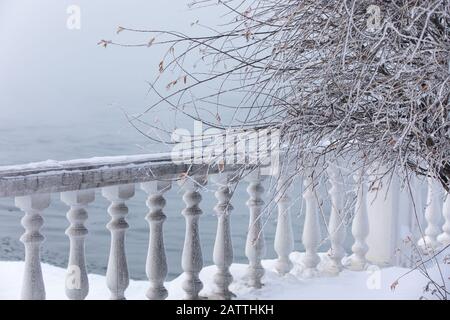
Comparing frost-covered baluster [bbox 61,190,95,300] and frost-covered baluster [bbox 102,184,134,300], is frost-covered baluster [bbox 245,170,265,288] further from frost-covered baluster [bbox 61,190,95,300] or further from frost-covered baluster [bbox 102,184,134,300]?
frost-covered baluster [bbox 61,190,95,300]

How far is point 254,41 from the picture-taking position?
6.59 feet

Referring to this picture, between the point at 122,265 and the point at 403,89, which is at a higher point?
the point at 403,89

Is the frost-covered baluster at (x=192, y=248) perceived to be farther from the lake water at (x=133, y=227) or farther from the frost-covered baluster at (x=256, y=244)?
the frost-covered baluster at (x=256, y=244)

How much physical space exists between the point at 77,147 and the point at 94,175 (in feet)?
16.4

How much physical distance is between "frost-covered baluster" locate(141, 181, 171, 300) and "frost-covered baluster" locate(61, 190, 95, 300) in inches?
13.7

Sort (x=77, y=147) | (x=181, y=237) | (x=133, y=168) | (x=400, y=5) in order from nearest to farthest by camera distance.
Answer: (x=400, y=5), (x=133, y=168), (x=181, y=237), (x=77, y=147)

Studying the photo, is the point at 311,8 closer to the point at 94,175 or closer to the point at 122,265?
the point at 94,175

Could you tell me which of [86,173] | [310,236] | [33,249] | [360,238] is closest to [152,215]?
[86,173]

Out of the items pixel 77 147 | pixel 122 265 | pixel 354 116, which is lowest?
pixel 122 265

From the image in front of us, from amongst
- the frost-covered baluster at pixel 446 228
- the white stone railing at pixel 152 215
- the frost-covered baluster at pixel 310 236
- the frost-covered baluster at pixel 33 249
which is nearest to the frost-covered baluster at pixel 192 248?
the white stone railing at pixel 152 215

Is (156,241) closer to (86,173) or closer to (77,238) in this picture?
(77,238)

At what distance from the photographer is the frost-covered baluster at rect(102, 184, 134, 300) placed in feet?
8.75

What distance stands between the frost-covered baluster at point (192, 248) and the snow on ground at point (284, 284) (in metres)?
0.08
